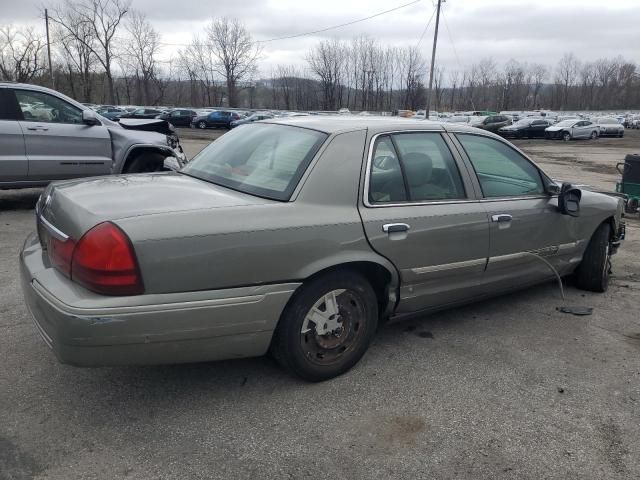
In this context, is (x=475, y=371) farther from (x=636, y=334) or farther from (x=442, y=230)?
(x=636, y=334)

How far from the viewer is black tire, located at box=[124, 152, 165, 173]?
26.8 feet

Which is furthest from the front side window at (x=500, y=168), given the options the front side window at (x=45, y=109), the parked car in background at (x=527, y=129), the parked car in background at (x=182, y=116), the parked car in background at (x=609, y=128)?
the parked car in background at (x=182, y=116)

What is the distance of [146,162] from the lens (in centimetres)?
820

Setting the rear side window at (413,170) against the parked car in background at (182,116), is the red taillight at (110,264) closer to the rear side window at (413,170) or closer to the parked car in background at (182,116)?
the rear side window at (413,170)

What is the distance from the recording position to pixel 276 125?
378 cm

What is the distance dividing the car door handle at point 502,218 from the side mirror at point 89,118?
6.15m

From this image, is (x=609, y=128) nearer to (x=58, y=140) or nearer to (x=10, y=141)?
(x=58, y=140)

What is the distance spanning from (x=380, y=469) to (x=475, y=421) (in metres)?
0.68

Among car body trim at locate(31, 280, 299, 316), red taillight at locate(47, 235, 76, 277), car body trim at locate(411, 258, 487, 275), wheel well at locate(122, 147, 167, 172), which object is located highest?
wheel well at locate(122, 147, 167, 172)

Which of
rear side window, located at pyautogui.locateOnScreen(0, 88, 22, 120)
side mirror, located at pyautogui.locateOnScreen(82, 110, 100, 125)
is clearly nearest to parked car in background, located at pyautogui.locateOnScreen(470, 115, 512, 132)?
side mirror, located at pyautogui.locateOnScreen(82, 110, 100, 125)

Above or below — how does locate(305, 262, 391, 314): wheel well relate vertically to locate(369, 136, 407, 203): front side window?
below

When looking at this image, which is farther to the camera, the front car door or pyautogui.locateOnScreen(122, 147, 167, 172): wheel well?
the front car door

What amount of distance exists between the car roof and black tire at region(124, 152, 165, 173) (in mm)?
4718

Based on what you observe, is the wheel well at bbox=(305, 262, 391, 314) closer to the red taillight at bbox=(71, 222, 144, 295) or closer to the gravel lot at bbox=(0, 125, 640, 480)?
the gravel lot at bbox=(0, 125, 640, 480)
